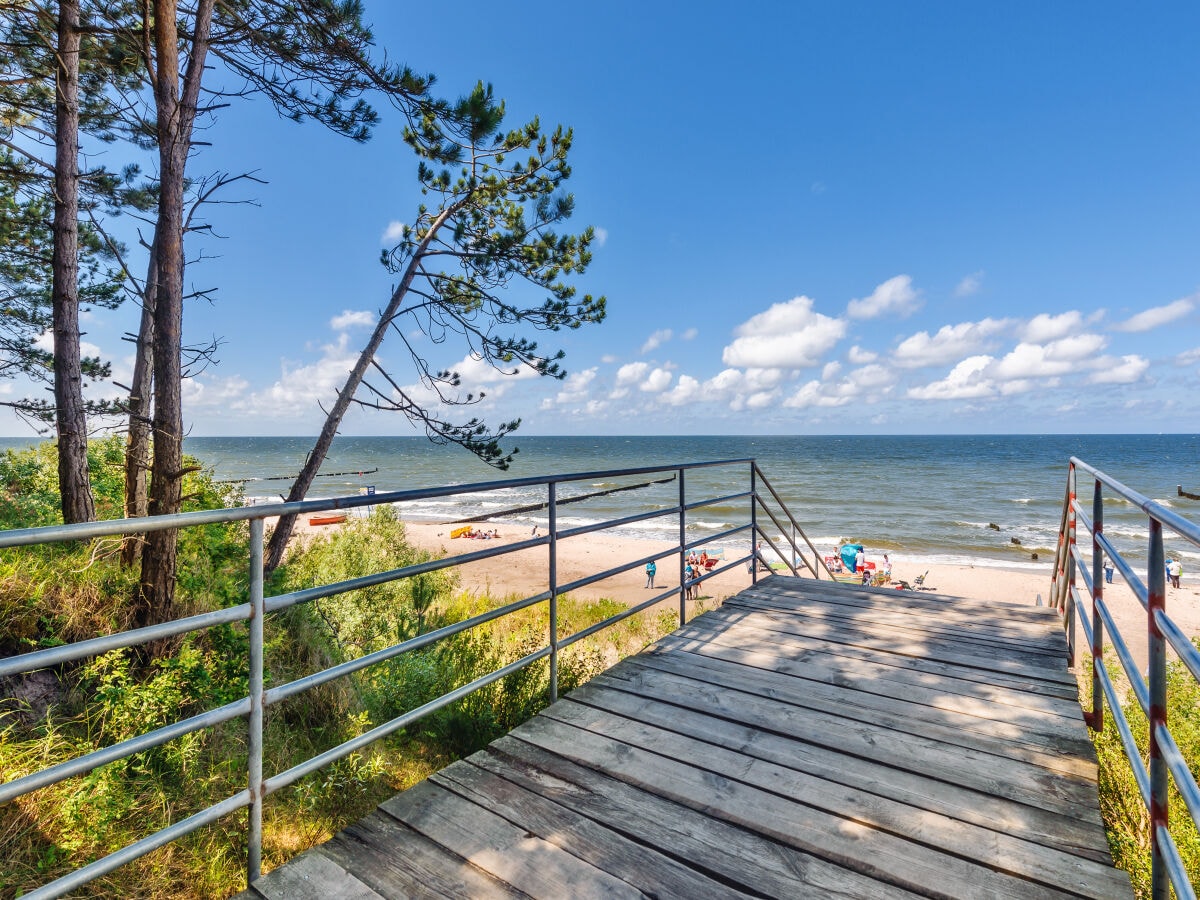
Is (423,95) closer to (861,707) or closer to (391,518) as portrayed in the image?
(861,707)

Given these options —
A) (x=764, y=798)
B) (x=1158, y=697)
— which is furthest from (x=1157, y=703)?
(x=764, y=798)

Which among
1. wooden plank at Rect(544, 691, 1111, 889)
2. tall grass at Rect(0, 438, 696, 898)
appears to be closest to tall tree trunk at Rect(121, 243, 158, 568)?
tall grass at Rect(0, 438, 696, 898)

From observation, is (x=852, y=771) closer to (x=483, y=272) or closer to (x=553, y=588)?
(x=553, y=588)

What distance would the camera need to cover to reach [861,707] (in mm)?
2756

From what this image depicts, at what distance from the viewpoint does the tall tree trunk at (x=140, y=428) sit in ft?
14.4

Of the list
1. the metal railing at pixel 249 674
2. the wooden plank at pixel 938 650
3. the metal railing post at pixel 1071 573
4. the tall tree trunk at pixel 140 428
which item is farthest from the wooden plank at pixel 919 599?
the tall tree trunk at pixel 140 428

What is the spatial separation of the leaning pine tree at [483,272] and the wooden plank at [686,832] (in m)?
4.55

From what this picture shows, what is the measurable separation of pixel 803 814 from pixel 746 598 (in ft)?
9.66

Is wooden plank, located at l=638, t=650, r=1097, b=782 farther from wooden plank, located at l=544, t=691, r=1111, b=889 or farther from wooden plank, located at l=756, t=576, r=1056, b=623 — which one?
wooden plank, located at l=756, t=576, r=1056, b=623

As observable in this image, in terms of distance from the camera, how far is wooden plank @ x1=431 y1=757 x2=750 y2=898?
164 cm

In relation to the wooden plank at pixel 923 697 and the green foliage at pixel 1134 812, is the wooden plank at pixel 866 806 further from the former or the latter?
the wooden plank at pixel 923 697

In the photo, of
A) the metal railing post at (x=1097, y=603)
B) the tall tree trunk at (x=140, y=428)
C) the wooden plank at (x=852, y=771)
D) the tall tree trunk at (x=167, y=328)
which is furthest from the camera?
the tall tree trunk at (x=140, y=428)

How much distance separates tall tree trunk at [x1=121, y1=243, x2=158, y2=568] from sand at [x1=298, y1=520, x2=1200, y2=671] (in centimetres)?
739

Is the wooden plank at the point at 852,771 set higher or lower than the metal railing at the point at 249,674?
lower
